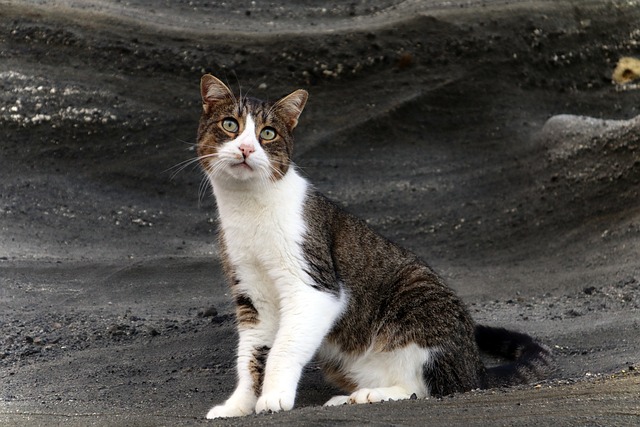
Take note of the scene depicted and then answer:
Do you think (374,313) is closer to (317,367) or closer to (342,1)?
(317,367)

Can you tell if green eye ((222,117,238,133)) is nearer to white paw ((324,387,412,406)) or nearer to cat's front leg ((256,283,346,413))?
cat's front leg ((256,283,346,413))

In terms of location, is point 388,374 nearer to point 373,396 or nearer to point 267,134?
point 373,396

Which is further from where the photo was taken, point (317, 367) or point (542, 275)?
point (542, 275)

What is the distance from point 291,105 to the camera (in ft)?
19.6

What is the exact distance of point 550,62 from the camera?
1092 cm

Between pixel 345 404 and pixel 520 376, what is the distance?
119 cm

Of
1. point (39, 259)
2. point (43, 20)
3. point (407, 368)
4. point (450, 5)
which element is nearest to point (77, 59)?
point (43, 20)

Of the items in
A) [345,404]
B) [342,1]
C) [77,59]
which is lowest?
[345,404]

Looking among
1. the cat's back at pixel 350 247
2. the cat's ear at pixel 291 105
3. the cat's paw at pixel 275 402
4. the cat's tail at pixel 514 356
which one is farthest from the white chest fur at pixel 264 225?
the cat's tail at pixel 514 356

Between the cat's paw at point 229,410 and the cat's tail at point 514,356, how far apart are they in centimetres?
145

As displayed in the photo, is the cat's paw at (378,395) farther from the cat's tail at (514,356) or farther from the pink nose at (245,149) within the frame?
Answer: the pink nose at (245,149)

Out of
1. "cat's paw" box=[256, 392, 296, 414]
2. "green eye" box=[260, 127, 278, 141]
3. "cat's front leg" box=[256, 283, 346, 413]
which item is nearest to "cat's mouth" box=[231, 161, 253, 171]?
"green eye" box=[260, 127, 278, 141]

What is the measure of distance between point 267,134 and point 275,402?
1540 mm

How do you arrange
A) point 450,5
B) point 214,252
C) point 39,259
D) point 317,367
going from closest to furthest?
1. point 317,367
2. point 39,259
3. point 214,252
4. point 450,5
